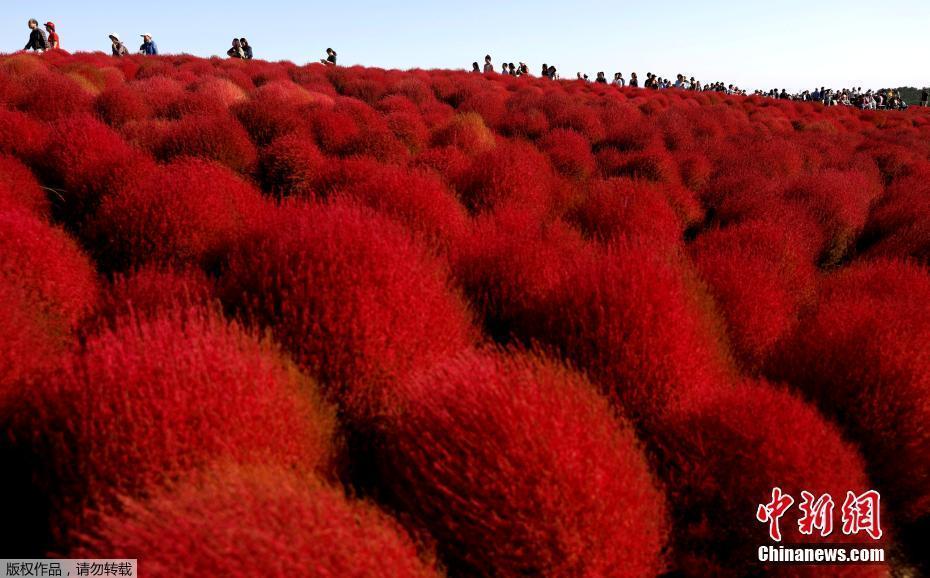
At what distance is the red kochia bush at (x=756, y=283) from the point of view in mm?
2676

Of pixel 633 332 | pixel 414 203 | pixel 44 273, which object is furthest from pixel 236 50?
pixel 633 332

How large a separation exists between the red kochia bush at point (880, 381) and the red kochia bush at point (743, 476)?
253 millimetres

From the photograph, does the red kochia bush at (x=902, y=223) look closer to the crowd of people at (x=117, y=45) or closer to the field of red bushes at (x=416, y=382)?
the field of red bushes at (x=416, y=382)

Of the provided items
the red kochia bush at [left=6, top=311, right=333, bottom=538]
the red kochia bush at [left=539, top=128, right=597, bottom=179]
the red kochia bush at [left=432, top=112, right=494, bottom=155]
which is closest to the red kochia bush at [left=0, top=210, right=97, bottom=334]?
the red kochia bush at [left=6, top=311, right=333, bottom=538]

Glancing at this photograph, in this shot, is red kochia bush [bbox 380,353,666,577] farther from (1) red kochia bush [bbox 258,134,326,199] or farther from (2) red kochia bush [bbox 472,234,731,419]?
(1) red kochia bush [bbox 258,134,326,199]

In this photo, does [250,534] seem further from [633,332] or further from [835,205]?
[835,205]

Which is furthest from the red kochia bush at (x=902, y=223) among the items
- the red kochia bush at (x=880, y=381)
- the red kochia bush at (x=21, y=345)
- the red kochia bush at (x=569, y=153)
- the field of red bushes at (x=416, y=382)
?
the red kochia bush at (x=21, y=345)

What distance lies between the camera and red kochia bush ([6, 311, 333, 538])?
4.33ft

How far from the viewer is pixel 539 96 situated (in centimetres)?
959

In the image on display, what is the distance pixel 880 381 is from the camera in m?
2.07

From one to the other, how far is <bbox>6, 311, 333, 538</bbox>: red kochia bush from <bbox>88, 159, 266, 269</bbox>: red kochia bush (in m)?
1.24

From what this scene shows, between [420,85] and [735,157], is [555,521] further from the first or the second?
[420,85]

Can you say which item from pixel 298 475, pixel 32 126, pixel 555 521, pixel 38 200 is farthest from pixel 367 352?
pixel 32 126

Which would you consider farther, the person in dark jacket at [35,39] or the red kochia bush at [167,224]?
the person in dark jacket at [35,39]
